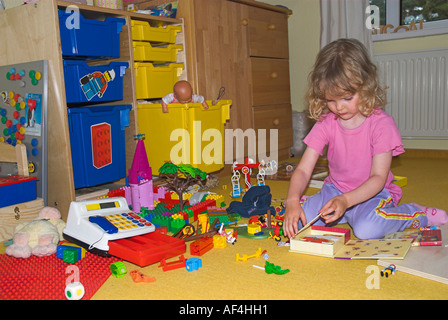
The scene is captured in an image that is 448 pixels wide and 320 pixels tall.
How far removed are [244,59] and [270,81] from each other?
0.28 metres

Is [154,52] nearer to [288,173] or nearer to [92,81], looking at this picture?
[92,81]

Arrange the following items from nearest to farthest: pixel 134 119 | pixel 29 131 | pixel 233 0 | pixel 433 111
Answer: pixel 29 131 → pixel 134 119 → pixel 233 0 → pixel 433 111

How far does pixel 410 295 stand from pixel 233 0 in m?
1.71

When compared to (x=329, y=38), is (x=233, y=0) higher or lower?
higher

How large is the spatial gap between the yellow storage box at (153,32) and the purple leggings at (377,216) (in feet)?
3.20

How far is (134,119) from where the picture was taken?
1779 mm

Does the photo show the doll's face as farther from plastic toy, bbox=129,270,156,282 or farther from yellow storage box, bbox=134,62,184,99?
plastic toy, bbox=129,270,156,282

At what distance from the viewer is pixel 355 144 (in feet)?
4.09

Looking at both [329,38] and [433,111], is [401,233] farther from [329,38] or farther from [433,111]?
[329,38]

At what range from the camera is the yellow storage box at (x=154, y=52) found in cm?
179

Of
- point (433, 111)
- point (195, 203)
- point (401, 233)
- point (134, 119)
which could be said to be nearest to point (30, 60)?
point (134, 119)

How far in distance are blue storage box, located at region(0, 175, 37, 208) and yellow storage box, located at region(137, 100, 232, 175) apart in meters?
0.56

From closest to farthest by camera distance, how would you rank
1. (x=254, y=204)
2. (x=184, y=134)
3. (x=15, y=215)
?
(x=15, y=215), (x=254, y=204), (x=184, y=134)

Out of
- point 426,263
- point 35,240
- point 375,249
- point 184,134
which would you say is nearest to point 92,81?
point 184,134
